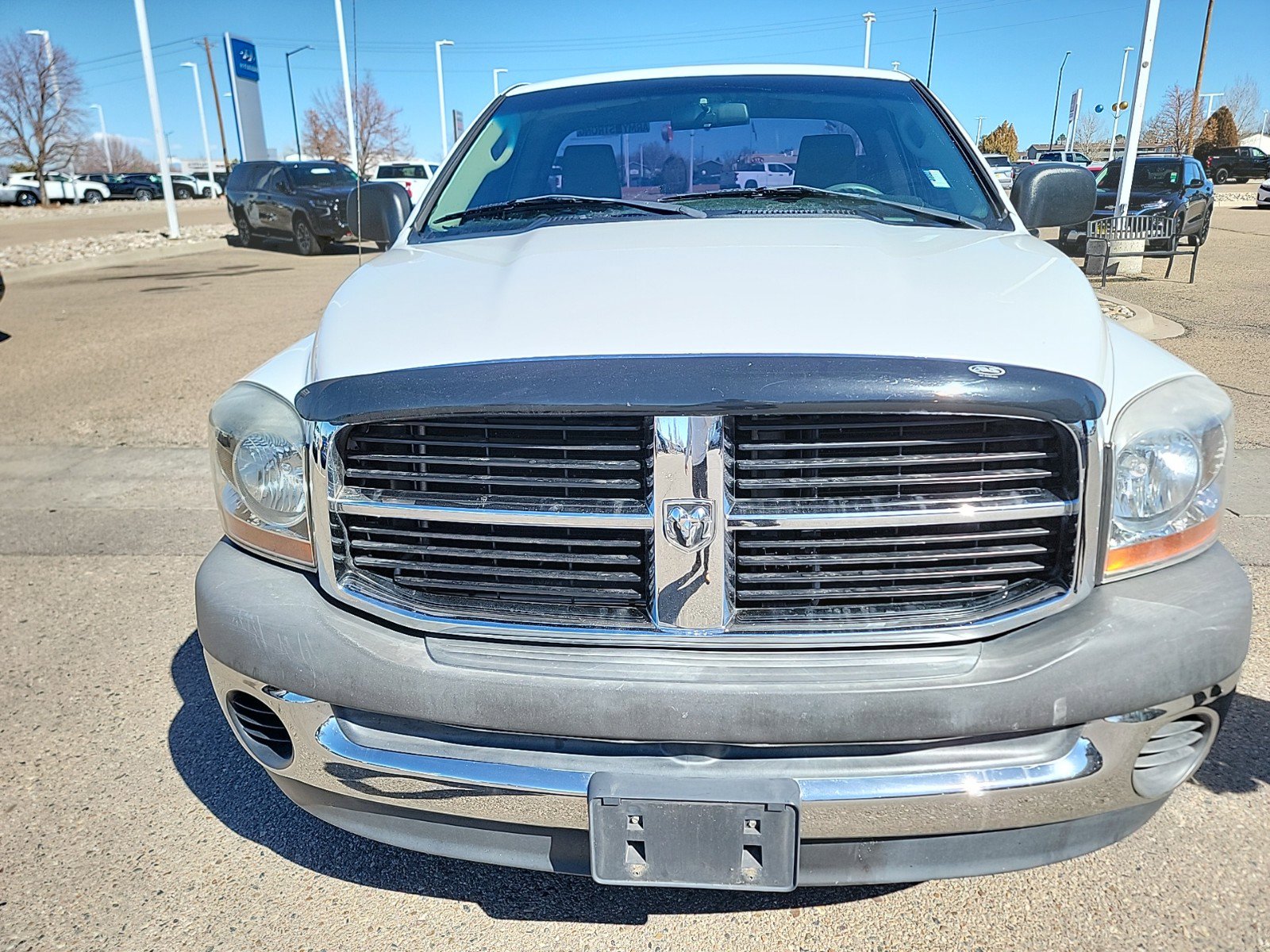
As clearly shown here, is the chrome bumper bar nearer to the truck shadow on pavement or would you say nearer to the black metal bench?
the truck shadow on pavement

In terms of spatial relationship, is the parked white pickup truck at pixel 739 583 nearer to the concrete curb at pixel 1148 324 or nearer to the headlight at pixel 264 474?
the headlight at pixel 264 474

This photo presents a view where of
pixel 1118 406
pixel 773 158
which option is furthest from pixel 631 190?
pixel 1118 406

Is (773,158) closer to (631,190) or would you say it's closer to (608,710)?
(631,190)

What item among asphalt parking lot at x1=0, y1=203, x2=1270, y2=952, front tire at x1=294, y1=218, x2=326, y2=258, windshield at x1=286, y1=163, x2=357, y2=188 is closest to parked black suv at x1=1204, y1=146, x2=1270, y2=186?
windshield at x1=286, y1=163, x2=357, y2=188

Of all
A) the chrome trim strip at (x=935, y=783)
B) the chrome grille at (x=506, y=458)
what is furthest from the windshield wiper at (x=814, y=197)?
the chrome trim strip at (x=935, y=783)

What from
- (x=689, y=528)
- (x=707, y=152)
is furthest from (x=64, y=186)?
(x=689, y=528)

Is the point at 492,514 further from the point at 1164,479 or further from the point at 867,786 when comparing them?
the point at 1164,479

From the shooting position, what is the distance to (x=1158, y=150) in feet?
186

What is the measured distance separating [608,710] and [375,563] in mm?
571

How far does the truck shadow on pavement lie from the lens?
216 cm

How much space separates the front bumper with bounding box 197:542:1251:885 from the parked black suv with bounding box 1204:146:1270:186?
1937 inches

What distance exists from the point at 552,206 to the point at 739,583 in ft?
5.21

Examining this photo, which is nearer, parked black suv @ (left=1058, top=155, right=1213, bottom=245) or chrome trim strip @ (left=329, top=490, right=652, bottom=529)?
chrome trim strip @ (left=329, top=490, right=652, bottom=529)

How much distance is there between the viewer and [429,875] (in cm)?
229
